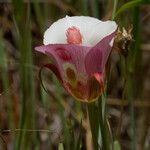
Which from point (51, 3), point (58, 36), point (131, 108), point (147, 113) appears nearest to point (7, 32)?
point (51, 3)

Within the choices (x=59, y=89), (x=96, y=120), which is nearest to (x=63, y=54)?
(x=96, y=120)

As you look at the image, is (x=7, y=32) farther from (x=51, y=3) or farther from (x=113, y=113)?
(x=113, y=113)

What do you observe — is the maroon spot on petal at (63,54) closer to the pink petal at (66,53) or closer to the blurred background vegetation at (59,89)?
the pink petal at (66,53)

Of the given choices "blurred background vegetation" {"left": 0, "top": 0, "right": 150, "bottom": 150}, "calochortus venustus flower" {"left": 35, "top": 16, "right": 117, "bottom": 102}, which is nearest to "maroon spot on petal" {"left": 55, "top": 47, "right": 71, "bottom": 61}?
"calochortus venustus flower" {"left": 35, "top": 16, "right": 117, "bottom": 102}

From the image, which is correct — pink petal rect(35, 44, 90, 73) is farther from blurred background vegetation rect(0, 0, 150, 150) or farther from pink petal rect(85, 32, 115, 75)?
blurred background vegetation rect(0, 0, 150, 150)

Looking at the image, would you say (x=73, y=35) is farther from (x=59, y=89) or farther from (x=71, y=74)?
(x=59, y=89)

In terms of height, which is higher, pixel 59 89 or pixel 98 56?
pixel 98 56

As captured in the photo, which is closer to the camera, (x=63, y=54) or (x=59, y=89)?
(x=63, y=54)

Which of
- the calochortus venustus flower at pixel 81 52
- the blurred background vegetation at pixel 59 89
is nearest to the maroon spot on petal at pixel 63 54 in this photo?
the calochortus venustus flower at pixel 81 52
